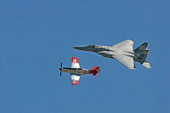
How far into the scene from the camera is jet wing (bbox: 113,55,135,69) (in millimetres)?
72938

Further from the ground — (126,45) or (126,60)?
(126,45)

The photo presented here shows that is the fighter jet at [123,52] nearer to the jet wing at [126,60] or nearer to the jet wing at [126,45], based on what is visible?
the jet wing at [126,60]

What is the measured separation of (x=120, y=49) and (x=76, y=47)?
10.7m

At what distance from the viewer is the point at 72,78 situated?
77250mm

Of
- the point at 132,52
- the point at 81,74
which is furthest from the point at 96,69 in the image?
the point at 132,52

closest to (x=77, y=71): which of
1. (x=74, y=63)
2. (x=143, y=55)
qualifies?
(x=74, y=63)

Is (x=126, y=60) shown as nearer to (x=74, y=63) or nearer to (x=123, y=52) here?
(x=123, y=52)

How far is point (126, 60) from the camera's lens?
74688 mm

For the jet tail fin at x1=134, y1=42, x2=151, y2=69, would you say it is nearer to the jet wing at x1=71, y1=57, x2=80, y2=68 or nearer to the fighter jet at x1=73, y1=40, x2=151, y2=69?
the fighter jet at x1=73, y1=40, x2=151, y2=69

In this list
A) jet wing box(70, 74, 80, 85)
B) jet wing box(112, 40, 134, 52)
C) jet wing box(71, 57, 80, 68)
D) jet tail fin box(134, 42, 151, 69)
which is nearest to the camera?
jet wing box(70, 74, 80, 85)

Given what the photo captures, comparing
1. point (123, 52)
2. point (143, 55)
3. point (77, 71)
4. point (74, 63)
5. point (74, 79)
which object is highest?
point (123, 52)

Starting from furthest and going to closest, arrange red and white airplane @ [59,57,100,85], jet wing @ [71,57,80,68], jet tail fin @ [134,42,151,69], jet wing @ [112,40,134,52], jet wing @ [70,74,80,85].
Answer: jet wing @ [71,57,80,68] < jet wing @ [112,40,134,52] < red and white airplane @ [59,57,100,85] < jet tail fin @ [134,42,151,69] < jet wing @ [70,74,80,85]

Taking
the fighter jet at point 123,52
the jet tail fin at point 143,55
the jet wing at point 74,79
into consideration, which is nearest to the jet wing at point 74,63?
the jet wing at point 74,79

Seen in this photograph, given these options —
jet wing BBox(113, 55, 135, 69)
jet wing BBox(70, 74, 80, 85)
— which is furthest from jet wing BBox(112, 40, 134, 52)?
jet wing BBox(70, 74, 80, 85)
